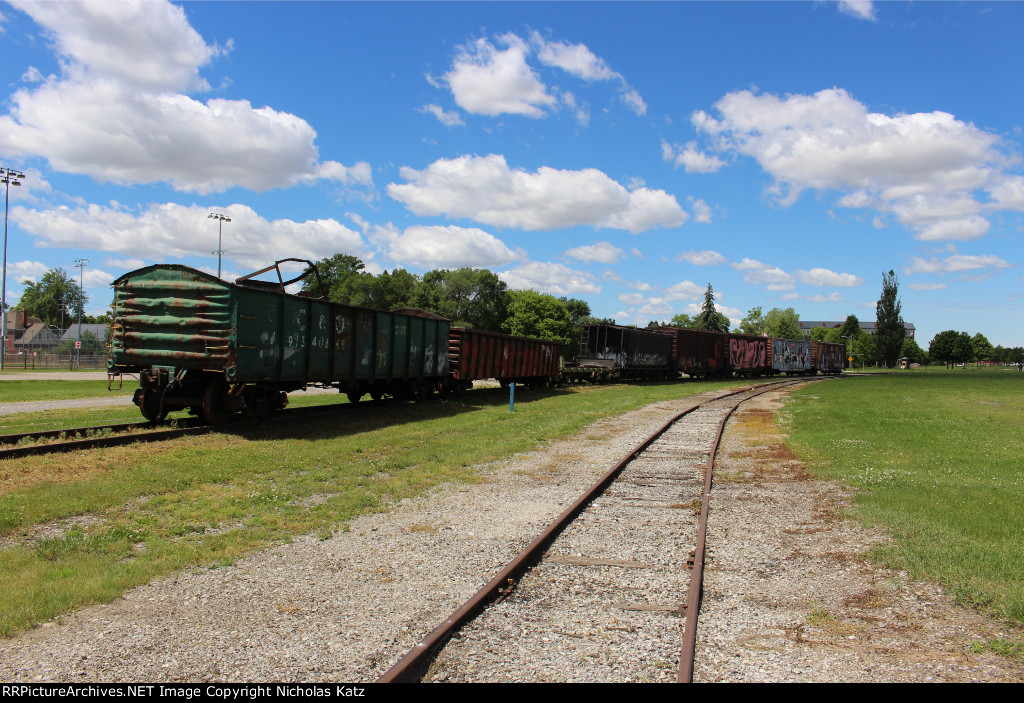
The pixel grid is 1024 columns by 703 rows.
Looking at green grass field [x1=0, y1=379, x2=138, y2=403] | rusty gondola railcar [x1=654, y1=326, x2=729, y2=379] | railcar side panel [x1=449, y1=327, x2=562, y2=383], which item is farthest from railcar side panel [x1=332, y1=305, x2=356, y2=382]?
rusty gondola railcar [x1=654, y1=326, x2=729, y2=379]

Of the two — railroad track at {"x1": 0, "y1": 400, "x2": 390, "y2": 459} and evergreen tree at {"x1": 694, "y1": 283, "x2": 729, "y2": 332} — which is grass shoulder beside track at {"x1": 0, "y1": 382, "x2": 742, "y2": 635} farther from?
evergreen tree at {"x1": 694, "y1": 283, "x2": 729, "y2": 332}

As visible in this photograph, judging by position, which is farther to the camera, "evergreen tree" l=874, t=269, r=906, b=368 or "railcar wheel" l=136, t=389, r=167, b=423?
"evergreen tree" l=874, t=269, r=906, b=368

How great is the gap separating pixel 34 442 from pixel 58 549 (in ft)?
20.2

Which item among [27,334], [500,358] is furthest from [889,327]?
[27,334]

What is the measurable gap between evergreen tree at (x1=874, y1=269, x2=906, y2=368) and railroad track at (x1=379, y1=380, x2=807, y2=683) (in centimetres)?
12549

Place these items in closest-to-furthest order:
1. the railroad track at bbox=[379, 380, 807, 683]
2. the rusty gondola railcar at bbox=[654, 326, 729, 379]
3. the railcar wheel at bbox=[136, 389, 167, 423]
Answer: the railroad track at bbox=[379, 380, 807, 683], the railcar wheel at bbox=[136, 389, 167, 423], the rusty gondola railcar at bbox=[654, 326, 729, 379]

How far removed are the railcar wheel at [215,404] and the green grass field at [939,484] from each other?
11.8 meters

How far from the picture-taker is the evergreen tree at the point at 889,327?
115312mm

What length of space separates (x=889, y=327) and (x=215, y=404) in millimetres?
127436

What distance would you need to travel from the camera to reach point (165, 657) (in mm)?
4031

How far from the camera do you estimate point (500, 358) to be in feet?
84.8

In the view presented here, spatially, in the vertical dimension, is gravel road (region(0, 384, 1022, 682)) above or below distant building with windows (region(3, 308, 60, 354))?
below

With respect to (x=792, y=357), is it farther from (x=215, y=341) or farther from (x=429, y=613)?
(x=429, y=613)

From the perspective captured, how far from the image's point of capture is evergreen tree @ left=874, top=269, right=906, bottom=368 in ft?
378
